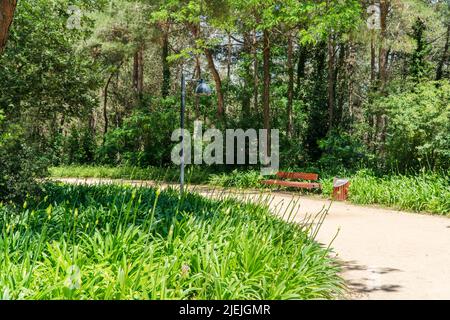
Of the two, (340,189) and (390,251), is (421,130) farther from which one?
(390,251)

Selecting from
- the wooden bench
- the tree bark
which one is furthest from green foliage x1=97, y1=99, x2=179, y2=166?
the wooden bench

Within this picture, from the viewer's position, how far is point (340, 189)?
40.8 ft

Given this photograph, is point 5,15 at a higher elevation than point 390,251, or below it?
higher

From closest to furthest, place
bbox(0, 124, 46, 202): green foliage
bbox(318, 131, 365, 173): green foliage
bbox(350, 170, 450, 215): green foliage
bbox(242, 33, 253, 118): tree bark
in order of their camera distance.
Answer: bbox(0, 124, 46, 202): green foliage
bbox(350, 170, 450, 215): green foliage
bbox(318, 131, 365, 173): green foliage
bbox(242, 33, 253, 118): tree bark

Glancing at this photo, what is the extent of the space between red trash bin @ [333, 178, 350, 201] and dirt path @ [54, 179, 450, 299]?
164 centimetres

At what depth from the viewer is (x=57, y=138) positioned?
88.2ft

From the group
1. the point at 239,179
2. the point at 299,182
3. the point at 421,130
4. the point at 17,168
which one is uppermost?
the point at 421,130

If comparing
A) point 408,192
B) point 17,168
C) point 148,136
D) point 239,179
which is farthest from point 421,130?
point 148,136

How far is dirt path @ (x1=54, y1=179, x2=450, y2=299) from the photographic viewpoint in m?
4.74

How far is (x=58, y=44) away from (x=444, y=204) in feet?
46.8

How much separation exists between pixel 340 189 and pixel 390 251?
5971 millimetres

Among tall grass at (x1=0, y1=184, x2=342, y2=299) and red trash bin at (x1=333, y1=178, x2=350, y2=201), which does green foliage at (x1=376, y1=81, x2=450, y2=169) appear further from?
tall grass at (x1=0, y1=184, x2=342, y2=299)

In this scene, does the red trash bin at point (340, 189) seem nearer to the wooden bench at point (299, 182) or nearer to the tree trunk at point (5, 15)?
the wooden bench at point (299, 182)
